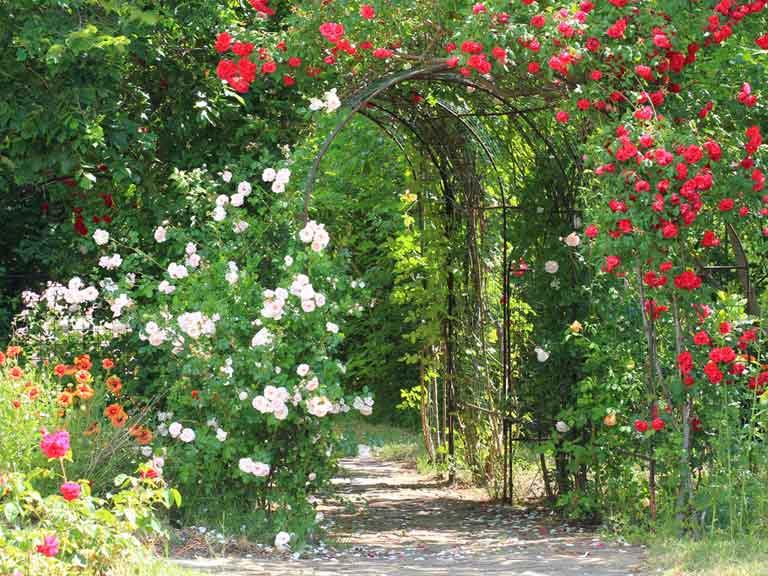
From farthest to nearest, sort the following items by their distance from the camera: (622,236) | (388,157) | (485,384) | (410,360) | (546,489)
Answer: (388,157)
(410,360)
(485,384)
(546,489)
(622,236)

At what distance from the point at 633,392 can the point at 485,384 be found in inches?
71.3

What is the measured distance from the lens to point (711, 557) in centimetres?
453

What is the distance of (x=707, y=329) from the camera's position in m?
5.21

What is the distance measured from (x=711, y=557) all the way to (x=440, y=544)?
63.1 inches

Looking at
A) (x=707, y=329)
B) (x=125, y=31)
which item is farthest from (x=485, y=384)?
(x=125, y=31)

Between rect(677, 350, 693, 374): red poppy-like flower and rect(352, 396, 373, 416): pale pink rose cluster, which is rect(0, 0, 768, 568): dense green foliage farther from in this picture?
rect(677, 350, 693, 374): red poppy-like flower

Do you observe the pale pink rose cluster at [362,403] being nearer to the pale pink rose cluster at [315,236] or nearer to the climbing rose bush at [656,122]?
the pale pink rose cluster at [315,236]

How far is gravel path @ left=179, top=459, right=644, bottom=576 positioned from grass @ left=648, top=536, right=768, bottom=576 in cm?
11

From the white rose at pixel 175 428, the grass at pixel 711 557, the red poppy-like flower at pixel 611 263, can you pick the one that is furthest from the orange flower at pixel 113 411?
the grass at pixel 711 557

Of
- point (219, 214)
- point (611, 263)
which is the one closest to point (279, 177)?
point (219, 214)

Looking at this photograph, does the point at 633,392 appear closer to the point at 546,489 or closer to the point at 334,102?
the point at 546,489

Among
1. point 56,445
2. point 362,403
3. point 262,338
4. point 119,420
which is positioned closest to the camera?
point 56,445

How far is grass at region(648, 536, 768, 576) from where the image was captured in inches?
168

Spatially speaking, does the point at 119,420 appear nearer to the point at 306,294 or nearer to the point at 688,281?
the point at 306,294
